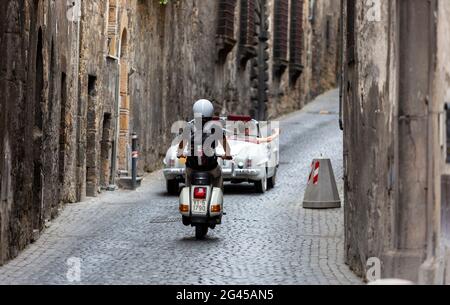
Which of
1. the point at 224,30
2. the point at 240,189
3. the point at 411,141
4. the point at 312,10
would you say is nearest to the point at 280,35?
the point at 312,10

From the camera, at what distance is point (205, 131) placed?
560 inches

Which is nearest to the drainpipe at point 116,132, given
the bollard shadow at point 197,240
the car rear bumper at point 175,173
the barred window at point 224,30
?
the car rear bumper at point 175,173

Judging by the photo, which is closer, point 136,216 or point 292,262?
point 292,262

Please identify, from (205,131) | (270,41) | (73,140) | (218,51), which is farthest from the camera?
(270,41)

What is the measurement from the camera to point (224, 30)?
3322 centimetres

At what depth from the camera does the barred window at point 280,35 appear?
136 feet

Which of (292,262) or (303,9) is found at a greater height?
(303,9)

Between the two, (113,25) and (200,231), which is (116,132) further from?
(200,231)

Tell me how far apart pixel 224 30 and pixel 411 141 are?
76.0ft

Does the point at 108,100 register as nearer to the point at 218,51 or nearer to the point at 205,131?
the point at 205,131

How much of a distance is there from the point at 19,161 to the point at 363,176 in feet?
13.7

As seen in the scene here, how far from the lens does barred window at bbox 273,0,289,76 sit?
41.6 m

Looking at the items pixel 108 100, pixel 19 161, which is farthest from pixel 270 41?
pixel 19 161

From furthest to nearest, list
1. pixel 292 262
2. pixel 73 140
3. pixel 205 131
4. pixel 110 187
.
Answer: pixel 110 187 → pixel 73 140 → pixel 205 131 → pixel 292 262
